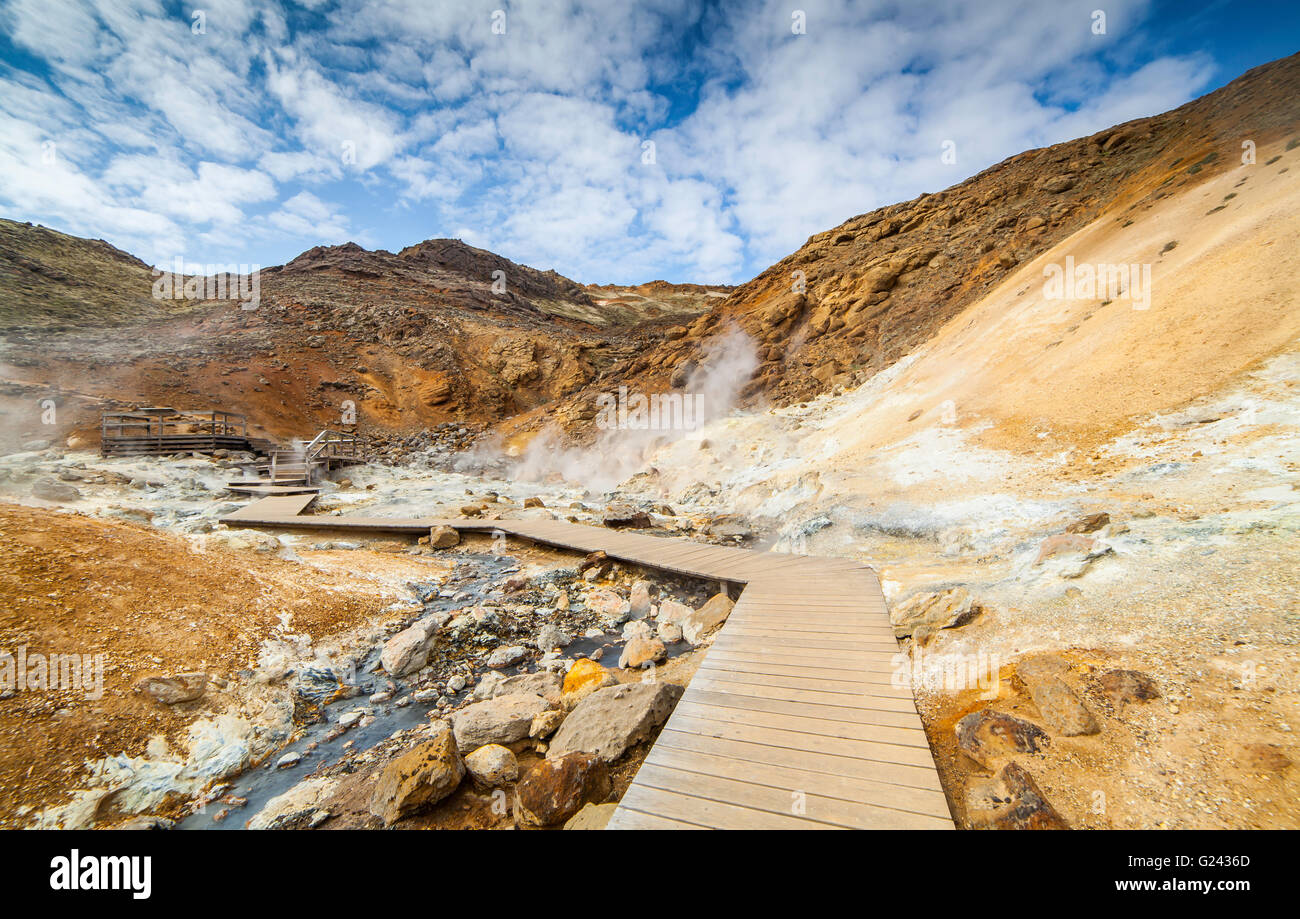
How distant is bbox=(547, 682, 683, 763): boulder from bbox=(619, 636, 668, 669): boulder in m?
1.59

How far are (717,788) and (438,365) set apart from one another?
117ft

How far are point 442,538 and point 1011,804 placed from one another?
11760 millimetres

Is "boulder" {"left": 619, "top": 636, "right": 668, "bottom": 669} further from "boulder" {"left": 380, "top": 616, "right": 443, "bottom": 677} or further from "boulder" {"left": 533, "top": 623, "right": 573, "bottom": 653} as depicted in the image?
"boulder" {"left": 380, "top": 616, "right": 443, "bottom": 677}

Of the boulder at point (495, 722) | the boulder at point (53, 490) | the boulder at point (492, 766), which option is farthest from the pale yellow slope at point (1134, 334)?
the boulder at point (53, 490)

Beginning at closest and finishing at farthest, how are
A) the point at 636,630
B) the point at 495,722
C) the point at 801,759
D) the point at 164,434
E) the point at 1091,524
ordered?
the point at 801,759
the point at 495,722
the point at 1091,524
the point at 636,630
the point at 164,434

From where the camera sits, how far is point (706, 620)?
23.9 ft

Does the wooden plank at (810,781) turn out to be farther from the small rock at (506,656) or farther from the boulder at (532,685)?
the small rock at (506,656)

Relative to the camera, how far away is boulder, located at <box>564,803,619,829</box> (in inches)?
137

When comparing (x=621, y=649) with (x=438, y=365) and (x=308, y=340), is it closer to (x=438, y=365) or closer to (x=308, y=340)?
(x=438, y=365)

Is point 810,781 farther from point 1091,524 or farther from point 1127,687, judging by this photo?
point 1091,524

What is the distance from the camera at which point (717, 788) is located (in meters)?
3.10

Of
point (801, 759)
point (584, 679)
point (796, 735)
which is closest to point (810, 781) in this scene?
point (801, 759)

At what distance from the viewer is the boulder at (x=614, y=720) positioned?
163 inches
